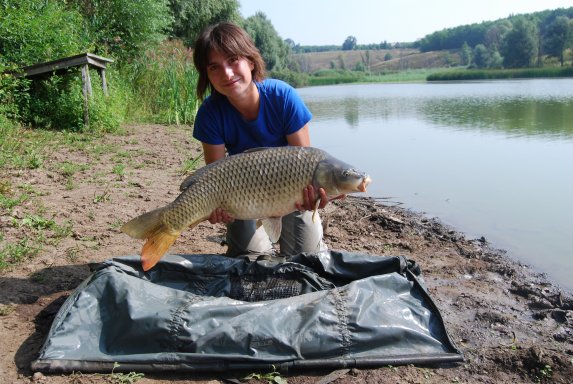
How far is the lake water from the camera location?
4.19 meters

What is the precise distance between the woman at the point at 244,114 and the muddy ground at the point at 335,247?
68 cm

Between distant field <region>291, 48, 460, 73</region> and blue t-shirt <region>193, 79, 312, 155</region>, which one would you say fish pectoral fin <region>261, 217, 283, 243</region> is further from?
distant field <region>291, 48, 460, 73</region>

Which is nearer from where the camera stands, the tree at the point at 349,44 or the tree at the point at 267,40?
the tree at the point at 267,40

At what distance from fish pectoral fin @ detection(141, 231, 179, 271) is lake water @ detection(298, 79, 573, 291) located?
2416 mm

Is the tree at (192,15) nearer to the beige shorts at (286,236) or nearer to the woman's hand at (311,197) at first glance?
the beige shorts at (286,236)

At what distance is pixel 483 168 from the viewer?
6863 mm

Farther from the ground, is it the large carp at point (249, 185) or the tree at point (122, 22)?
the tree at point (122, 22)

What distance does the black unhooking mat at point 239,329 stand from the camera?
75.0 inches

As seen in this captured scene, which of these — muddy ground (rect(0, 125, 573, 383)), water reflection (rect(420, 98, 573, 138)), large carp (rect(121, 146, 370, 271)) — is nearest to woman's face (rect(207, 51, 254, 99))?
large carp (rect(121, 146, 370, 271))

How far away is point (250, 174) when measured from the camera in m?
2.17

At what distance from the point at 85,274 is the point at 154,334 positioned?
88 cm

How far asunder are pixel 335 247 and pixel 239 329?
1624 millimetres

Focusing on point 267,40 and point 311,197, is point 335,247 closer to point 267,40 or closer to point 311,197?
point 311,197

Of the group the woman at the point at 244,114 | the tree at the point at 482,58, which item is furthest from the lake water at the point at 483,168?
the tree at the point at 482,58
